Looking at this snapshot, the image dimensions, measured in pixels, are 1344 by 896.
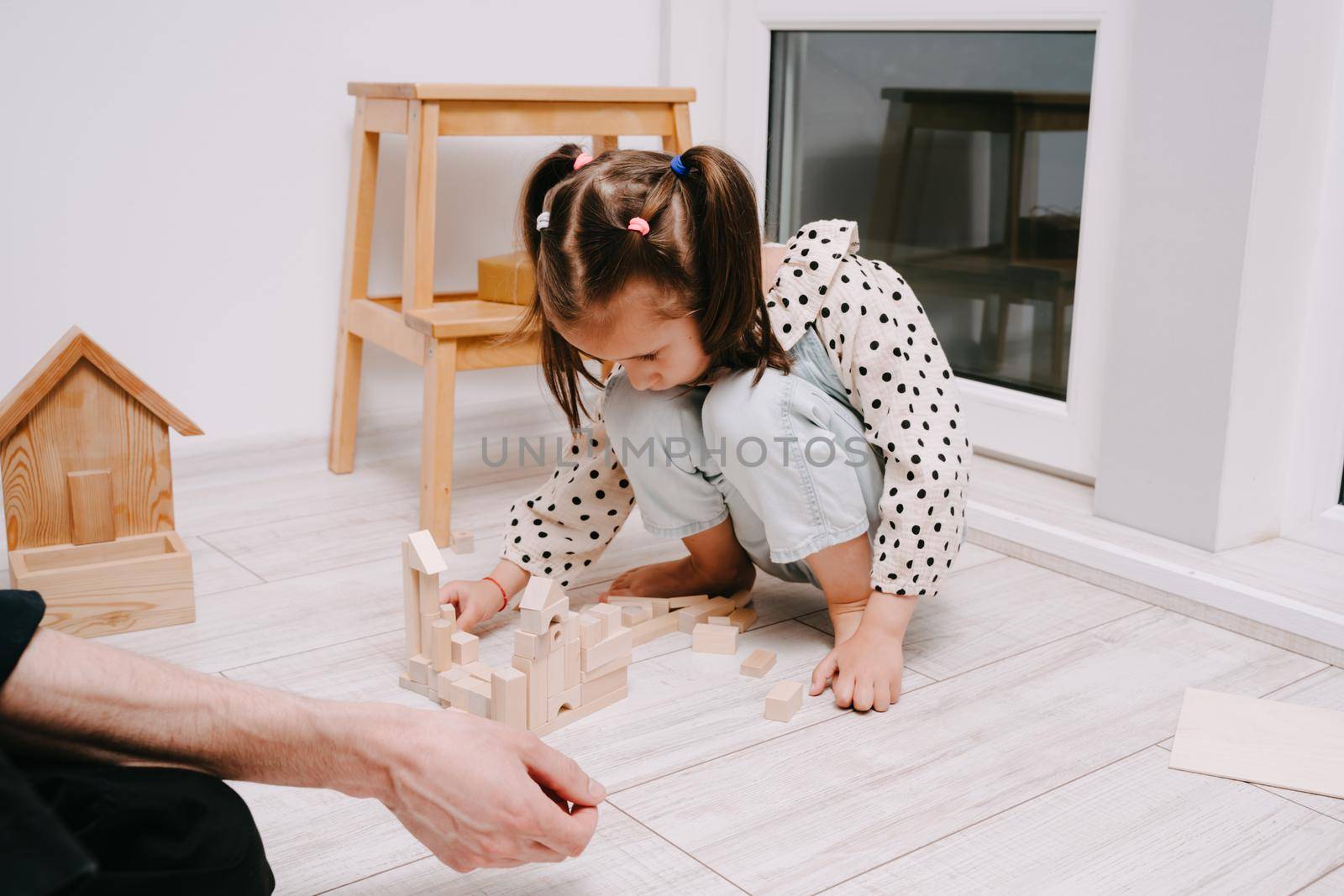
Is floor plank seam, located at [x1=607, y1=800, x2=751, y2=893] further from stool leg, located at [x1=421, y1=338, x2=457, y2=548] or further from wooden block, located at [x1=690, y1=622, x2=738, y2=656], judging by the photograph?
stool leg, located at [x1=421, y1=338, x2=457, y2=548]

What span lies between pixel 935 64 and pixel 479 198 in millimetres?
657

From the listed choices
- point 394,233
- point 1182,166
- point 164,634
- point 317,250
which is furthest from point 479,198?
point 1182,166

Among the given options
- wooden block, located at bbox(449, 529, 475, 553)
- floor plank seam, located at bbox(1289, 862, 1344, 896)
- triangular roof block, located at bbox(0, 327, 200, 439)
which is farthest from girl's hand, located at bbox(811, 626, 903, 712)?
triangular roof block, located at bbox(0, 327, 200, 439)

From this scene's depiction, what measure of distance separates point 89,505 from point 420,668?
40cm

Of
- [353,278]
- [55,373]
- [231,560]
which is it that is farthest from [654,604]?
[353,278]

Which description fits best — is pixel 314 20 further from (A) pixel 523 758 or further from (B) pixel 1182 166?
(A) pixel 523 758

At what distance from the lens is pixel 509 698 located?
3.11 ft

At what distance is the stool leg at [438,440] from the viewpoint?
4.69 feet

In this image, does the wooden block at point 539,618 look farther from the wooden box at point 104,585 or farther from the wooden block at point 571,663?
the wooden box at point 104,585

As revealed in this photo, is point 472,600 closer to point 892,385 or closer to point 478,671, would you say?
point 478,671

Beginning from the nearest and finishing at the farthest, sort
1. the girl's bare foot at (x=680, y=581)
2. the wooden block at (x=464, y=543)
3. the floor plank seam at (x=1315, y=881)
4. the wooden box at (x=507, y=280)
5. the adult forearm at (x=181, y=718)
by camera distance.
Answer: the adult forearm at (x=181, y=718) < the floor plank seam at (x=1315, y=881) < the girl's bare foot at (x=680, y=581) < the wooden block at (x=464, y=543) < the wooden box at (x=507, y=280)

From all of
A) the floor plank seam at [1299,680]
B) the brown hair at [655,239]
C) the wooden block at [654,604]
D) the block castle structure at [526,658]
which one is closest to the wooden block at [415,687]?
the block castle structure at [526,658]

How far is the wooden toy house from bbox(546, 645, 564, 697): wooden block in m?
0.43

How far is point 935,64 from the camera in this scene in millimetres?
1671
